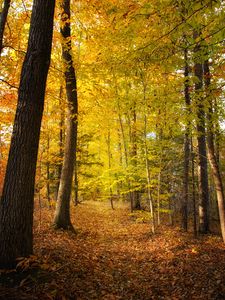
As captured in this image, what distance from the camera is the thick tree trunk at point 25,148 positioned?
16.0ft

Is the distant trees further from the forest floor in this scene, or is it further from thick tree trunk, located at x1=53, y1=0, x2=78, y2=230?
the forest floor

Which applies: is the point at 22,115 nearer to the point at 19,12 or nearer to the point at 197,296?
the point at 197,296

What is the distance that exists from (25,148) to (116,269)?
422 centimetres

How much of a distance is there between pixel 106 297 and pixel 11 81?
853 cm

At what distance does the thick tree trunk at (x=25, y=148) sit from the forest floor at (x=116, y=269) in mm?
479

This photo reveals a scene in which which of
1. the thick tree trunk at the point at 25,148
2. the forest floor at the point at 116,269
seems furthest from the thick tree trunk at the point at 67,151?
the thick tree trunk at the point at 25,148

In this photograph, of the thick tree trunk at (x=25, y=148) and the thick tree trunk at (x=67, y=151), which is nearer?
the thick tree trunk at (x=25, y=148)

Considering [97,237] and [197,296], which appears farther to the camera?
[97,237]

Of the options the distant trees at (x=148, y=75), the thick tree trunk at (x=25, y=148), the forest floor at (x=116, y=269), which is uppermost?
the distant trees at (x=148, y=75)

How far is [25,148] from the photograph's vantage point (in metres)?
5.03

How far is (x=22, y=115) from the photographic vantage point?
5.07 m

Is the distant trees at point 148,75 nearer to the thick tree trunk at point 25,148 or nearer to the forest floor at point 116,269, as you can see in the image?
the forest floor at point 116,269

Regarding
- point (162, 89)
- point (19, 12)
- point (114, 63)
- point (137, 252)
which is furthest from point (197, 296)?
point (19, 12)

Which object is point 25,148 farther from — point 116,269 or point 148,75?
point 148,75
